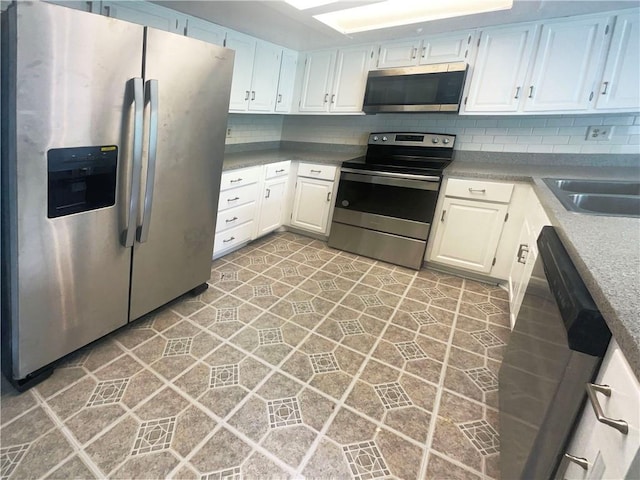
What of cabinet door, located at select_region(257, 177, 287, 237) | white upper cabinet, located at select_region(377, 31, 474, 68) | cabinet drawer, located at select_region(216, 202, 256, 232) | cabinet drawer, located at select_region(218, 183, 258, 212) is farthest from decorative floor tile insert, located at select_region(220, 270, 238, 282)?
white upper cabinet, located at select_region(377, 31, 474, 68)

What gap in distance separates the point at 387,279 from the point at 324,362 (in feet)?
3.95

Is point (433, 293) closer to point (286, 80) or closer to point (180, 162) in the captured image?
point (180, 162)

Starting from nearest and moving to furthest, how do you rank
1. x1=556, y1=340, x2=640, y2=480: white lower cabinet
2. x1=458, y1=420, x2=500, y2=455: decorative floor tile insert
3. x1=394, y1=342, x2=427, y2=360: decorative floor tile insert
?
x1=556, y1=340, x2=640, y2=480: white lower cabinet
x1=458, y1=420, x2=500, y2=455: decorative floor tile insert
x1=394, y1=342, x2=427, y2=360: decorative floor tile insert

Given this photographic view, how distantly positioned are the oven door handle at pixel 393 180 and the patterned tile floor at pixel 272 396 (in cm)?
99

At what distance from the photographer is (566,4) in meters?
2.22

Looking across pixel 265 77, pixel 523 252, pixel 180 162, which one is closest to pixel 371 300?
pixel 523 252

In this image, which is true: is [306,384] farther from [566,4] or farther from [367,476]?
[566,4]

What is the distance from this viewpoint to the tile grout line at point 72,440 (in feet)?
3.76

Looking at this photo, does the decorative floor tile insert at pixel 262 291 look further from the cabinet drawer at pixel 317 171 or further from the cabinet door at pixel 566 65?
the cabinet door at pixel 566 65

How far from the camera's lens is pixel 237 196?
2.74 meters

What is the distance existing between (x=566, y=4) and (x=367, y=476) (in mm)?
2991

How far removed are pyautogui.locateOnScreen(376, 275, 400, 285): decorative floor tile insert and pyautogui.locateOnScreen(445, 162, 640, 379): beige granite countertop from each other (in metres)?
1.22

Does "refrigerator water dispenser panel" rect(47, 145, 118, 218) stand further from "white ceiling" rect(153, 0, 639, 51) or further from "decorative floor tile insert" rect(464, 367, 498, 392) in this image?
"decorative floor tile insert" rect(464, 367, 498, 392)

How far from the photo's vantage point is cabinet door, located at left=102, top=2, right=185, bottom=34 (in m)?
2.03
